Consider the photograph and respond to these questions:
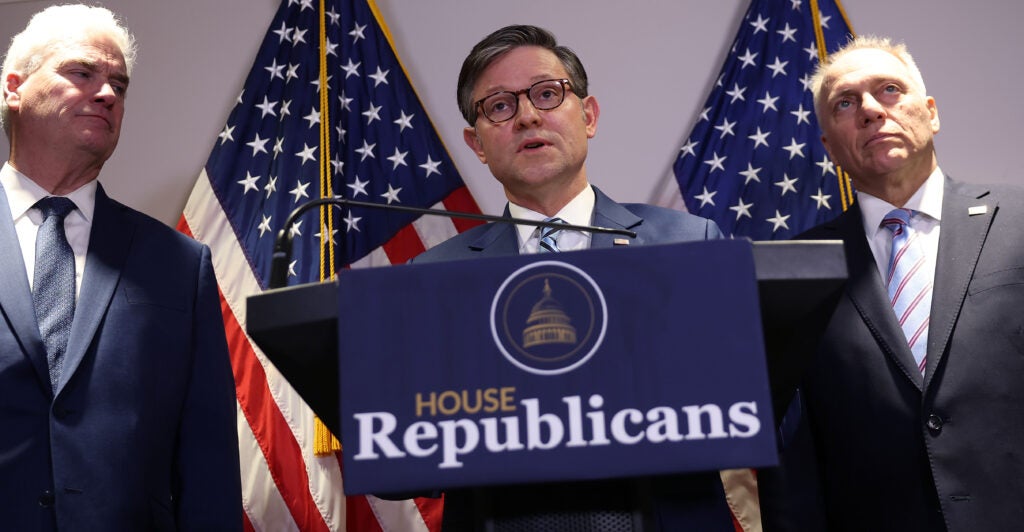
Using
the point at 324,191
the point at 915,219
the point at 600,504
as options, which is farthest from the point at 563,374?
the point at 324,191

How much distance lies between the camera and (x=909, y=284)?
6.05 ft

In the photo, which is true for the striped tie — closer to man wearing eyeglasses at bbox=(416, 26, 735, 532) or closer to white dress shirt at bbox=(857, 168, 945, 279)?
white dress shirt at bbox=(857, 168, 945, 279)

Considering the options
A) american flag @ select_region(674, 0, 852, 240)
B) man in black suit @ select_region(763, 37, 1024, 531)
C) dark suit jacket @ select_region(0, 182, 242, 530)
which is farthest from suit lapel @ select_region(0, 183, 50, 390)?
american flag @ select_region(674, 0, 852, 240)

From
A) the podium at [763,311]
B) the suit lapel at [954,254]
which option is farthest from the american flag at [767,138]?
the podium at [763,311]

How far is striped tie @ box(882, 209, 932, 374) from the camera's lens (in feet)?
5.84

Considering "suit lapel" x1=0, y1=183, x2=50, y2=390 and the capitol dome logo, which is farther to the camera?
"suit lapel" x1=0, y1=183, x2=50, y2=390

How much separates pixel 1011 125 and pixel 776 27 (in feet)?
2.71

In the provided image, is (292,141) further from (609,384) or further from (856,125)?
(609,384)

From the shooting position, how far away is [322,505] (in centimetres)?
280

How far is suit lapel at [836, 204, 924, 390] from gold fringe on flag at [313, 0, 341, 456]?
1.53 metres

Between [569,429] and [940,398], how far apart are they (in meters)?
0.99

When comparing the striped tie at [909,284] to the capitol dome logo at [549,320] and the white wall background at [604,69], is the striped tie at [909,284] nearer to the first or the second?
the capitol dome logo at [549,320]

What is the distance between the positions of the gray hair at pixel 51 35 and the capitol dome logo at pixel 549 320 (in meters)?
1.46

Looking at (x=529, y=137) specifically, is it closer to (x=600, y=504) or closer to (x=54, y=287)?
(x=600, y=504)
